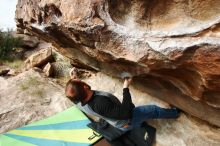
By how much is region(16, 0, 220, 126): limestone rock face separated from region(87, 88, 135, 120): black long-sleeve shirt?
16.1 inches

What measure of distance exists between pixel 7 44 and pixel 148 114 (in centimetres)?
916

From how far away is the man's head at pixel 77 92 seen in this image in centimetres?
452

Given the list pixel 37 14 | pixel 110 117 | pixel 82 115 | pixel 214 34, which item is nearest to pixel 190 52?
pixel 214 34

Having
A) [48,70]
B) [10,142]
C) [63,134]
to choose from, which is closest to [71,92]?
[63,134]

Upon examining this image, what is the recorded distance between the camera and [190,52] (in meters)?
3.52

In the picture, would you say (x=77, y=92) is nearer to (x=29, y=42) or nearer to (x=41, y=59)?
(x=41, y=59)

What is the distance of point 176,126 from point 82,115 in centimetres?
208

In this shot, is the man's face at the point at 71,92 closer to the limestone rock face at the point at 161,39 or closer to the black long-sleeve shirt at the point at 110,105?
the black long-sleeve shirt at the point at 110,105

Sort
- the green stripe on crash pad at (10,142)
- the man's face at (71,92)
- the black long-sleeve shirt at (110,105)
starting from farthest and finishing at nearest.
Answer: the green stripe on crash pad at (10,142) < the black long-sleeve shirt at (110,105) < the man's face at (71,92)

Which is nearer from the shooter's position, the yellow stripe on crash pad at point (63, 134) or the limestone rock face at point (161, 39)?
the limestone rock face at point (161, 39)

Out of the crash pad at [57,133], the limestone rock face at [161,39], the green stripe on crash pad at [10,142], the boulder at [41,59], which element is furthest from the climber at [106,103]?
the boulder at [41,59]

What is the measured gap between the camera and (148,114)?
17.2ft

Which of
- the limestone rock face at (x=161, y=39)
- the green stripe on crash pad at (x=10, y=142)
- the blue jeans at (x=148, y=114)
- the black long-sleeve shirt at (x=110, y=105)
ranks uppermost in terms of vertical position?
the limestone rock face at (x=161, y=39)

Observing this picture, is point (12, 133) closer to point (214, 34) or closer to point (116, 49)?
point (116, 49)
